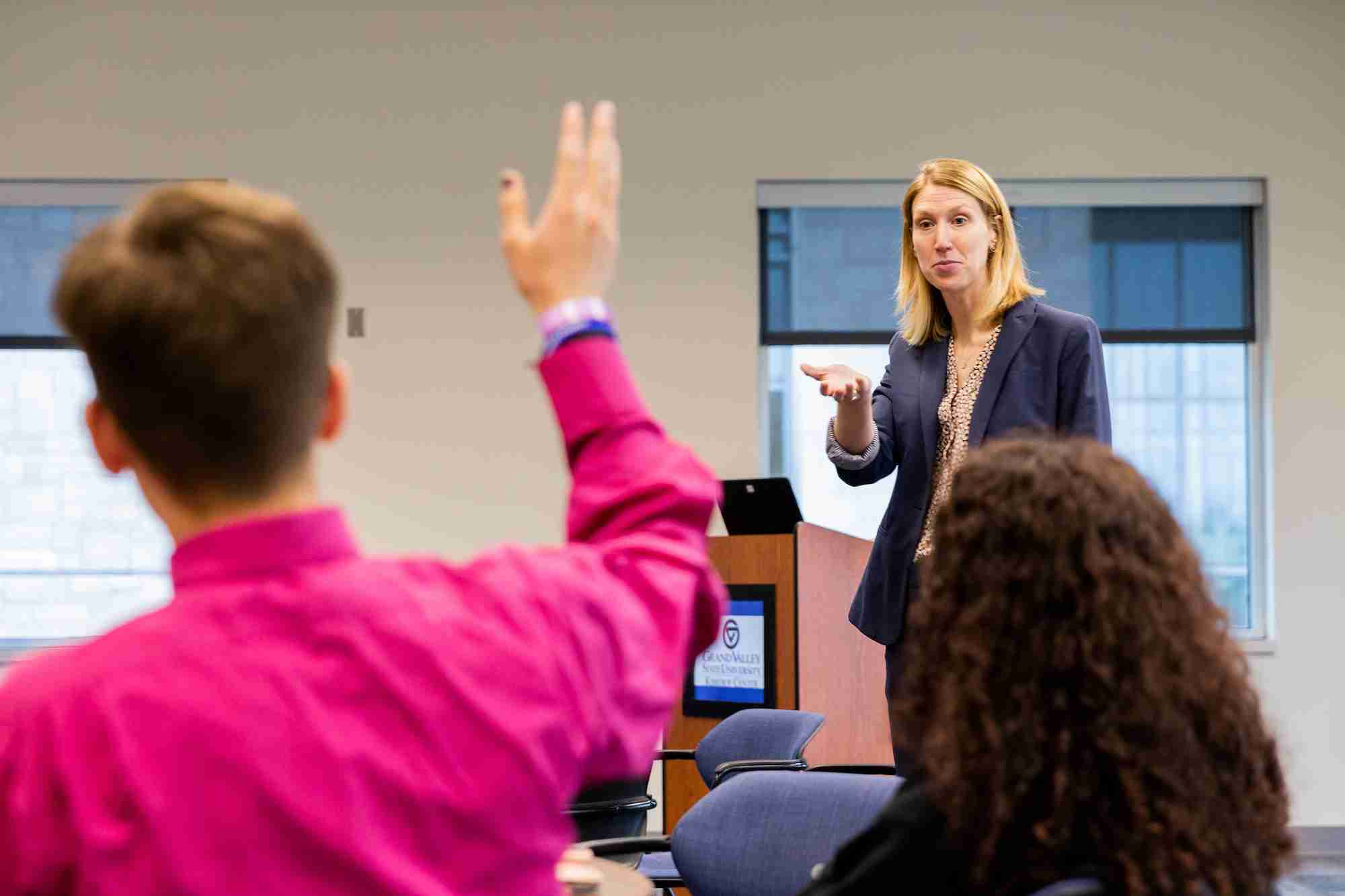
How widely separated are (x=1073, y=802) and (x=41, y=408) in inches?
224

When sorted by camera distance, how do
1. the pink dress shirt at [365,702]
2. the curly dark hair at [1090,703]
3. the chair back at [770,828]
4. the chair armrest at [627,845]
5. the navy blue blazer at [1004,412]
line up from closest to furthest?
the pink dress shirt at [365,702] → the curly dark hair at [1090,703] → the chair back at [770,828] → the navy blue blazer at [1004,412] → the chair armrest at [627,845]

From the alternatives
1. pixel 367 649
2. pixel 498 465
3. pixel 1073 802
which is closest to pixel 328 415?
pixel 367 649

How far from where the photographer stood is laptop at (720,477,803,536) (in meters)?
4.02

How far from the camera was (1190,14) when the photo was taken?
5.82 m

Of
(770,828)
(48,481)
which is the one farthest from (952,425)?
(48,481)

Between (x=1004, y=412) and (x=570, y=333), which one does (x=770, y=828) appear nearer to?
(x=1004, y=412)

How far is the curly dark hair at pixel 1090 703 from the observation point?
101cm

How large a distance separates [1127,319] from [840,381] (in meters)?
4.14

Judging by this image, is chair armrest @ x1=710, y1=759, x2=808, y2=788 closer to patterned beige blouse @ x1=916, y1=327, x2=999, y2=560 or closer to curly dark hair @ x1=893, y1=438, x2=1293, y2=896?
patterned beige blouse @ x1=916, y1=327, x2=999, y2=560

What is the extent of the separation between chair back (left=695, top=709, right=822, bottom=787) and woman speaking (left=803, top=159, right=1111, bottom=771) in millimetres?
1040

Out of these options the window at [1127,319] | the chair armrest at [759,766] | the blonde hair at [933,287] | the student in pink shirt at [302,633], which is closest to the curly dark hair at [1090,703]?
the student in pink shirt at [302,633]

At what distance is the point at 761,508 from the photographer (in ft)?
13.5

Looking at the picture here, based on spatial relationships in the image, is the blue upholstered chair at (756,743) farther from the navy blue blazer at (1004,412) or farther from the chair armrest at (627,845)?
the navy blue blazer at (1004,412)

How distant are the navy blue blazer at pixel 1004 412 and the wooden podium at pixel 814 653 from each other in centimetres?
167
